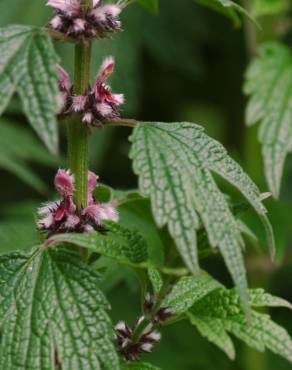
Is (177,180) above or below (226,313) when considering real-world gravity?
above

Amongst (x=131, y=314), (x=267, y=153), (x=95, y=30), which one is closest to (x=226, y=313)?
(x=95, y=30)

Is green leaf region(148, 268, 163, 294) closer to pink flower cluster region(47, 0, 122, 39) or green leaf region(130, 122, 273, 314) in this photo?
green leaf region(130, 122, 273, 314)

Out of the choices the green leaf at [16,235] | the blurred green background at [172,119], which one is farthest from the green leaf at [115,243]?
the green leaf at [16,235]

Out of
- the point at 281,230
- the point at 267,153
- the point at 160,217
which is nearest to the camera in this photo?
the point at 160,217

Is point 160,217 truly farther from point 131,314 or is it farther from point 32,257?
point 131,314

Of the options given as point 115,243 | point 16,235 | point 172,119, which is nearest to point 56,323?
point 115,243

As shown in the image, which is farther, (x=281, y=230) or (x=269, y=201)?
(x=269, y=201)

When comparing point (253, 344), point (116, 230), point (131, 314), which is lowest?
point (131, 314)
